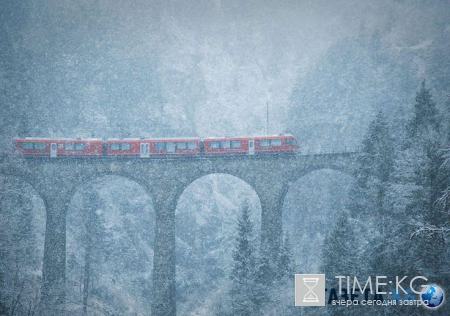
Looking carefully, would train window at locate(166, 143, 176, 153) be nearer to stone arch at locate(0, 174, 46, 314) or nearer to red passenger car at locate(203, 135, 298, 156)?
red passenger car at locate(203, 135, 298, 156)

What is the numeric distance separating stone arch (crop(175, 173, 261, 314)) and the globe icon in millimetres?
29502

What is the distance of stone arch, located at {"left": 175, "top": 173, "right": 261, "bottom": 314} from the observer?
50.7m

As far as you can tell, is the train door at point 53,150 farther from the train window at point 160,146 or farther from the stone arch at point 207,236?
the stone arch at point 207,236

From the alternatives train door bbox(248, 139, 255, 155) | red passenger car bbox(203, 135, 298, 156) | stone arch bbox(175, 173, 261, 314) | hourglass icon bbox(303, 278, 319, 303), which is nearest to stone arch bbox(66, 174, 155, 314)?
stone arch bbox(175, 173, 261, 314)

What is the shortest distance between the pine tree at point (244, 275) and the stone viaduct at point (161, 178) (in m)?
3.74

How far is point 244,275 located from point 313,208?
103 feet

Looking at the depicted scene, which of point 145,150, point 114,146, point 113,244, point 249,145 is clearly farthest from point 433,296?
point 113,244

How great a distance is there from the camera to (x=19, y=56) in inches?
A: 2552

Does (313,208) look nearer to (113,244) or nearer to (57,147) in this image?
(113,244)

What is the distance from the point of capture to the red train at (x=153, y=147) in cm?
3148

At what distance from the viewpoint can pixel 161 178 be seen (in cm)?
3175

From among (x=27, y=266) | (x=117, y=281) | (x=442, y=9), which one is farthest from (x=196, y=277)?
(x=442, y=9)

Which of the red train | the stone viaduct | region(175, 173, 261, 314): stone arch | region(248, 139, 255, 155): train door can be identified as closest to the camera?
the stone viaduct

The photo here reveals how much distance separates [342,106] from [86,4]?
2179 inches
